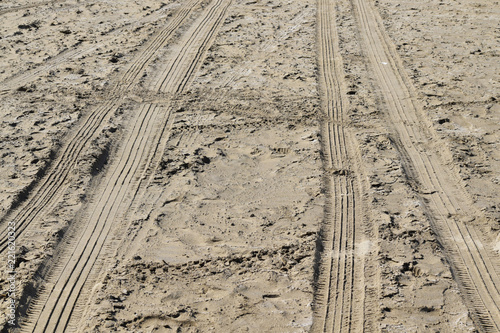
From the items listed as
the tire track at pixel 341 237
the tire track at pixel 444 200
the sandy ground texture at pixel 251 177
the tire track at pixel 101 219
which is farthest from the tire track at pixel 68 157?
the tire track at pixel 444 200

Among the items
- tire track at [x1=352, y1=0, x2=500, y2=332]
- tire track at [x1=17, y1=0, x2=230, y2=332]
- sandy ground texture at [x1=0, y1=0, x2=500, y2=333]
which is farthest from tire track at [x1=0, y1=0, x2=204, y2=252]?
tire track at [x1=352, y1=0, x2=500, y2=332]

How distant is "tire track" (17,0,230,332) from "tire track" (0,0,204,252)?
396 mm

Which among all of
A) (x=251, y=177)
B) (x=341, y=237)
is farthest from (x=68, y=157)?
(x=341, y=237)

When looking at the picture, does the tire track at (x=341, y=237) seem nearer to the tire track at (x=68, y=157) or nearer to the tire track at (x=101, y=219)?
the tire track at (x=101, y=219)

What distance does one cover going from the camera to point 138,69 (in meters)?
8.56

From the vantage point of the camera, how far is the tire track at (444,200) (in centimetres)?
448

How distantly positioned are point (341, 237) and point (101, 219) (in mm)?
2124

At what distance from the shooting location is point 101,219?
5297mm

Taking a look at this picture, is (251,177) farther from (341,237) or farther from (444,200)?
(444,200)

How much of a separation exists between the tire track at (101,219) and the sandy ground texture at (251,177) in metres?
0.02

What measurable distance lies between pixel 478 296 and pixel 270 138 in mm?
3017

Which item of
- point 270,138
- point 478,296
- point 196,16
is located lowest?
point 478,296

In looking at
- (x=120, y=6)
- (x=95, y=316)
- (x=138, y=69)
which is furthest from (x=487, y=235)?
(x=120, y=6)

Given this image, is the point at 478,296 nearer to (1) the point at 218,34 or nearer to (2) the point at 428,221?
(2) the point at 428,221
